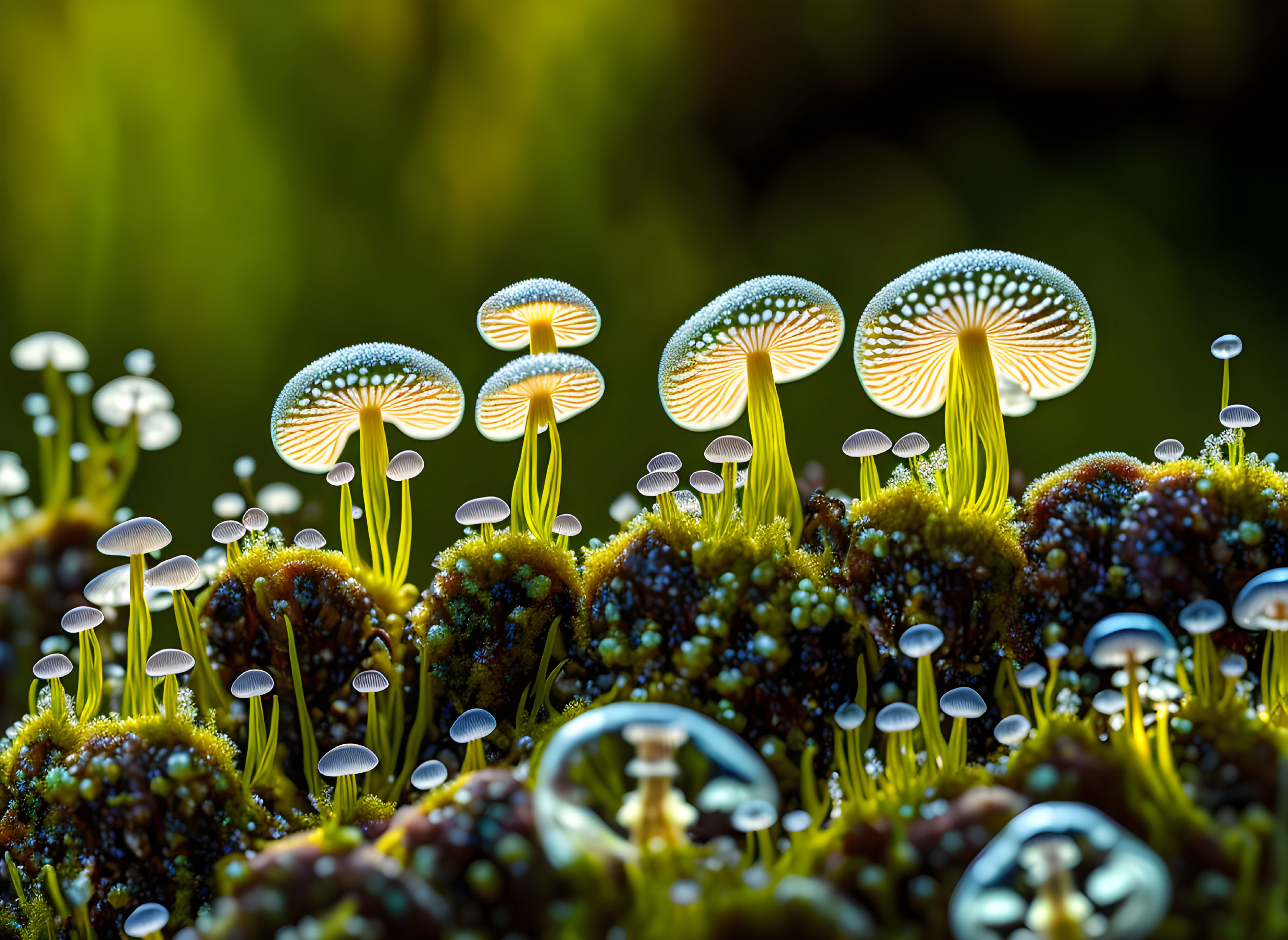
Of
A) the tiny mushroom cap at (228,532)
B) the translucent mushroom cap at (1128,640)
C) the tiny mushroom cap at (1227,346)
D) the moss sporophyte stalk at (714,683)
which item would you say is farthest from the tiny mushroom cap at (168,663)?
the tiny mushroom cap at (1227,346)

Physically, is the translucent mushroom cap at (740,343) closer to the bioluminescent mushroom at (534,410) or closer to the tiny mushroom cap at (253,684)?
the bioluminescent mushroom at (534,410)

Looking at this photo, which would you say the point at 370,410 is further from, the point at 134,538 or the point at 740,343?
the point at 740,343

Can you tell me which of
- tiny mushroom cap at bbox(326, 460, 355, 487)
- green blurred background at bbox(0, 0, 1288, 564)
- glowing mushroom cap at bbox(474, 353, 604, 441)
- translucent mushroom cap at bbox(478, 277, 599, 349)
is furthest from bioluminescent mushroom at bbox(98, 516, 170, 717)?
green blurred background at bbox(0, 0, 1288, 564)

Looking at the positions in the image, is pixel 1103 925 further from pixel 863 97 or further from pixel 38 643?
pixel 863 97

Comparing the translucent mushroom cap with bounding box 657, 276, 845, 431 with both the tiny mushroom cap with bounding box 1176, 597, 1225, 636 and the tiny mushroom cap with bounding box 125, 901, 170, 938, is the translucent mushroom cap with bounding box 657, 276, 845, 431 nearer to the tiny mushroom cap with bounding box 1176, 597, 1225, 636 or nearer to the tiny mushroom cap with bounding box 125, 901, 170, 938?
the tiny mushroom cap with bounding box 1176, 597, 1225, 636

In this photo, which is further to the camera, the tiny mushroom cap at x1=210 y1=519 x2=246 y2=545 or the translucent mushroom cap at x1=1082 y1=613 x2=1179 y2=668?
the tiny mushroom cap at x1=210 y1=519 x2=246 y2=545

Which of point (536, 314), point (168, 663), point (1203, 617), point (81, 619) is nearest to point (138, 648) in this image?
point (81, 619)
